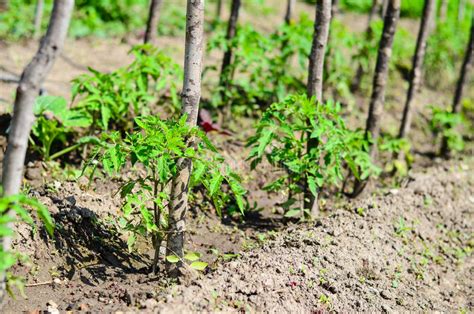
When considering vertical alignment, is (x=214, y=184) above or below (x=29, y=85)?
below

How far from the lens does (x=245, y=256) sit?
4980 millimetres

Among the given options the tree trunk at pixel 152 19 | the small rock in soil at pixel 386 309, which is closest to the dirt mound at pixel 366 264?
the small rock in soil at pixel 386 309

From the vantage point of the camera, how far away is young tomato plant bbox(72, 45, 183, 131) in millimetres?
6239

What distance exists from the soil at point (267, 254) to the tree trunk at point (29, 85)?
0.94m

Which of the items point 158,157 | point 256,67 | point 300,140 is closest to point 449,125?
point 256,67

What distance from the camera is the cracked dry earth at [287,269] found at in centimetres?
439

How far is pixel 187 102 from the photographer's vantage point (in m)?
4.65

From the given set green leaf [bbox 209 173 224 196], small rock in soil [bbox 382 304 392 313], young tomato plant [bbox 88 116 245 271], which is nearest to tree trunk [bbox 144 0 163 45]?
young tomato plant [bbox 88 116 245 271]

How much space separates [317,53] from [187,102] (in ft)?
6.28

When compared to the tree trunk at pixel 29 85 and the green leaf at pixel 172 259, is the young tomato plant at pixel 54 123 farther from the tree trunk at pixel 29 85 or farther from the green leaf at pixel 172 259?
the tree trunk at pixel 29 85

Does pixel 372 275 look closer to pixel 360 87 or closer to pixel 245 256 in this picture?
pixel 245 256

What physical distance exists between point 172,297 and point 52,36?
184 cm

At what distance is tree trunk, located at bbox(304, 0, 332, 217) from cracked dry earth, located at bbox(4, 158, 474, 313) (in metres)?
0.37

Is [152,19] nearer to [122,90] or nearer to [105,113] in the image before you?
[122,90]
